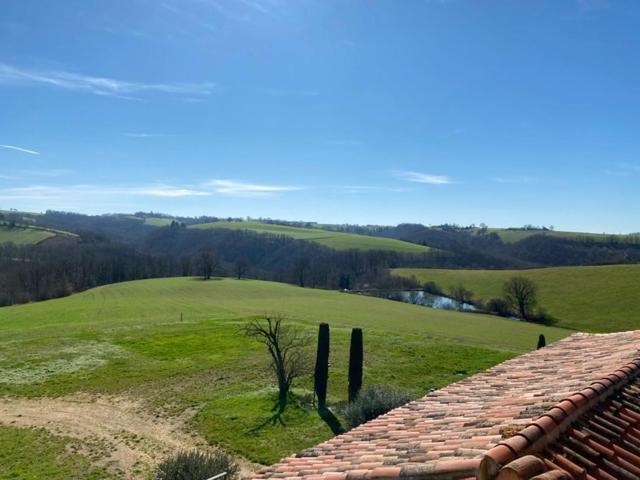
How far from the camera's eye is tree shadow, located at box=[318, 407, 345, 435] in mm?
23384

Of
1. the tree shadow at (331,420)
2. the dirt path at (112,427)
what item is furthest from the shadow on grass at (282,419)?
the dirt path at (112,427)

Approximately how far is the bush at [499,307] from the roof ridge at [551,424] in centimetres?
7665

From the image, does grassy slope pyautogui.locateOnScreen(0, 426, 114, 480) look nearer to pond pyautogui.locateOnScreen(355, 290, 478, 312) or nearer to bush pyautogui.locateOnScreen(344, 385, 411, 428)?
bush pyautogui.locateOnScreen(344, 385, 411, 428)

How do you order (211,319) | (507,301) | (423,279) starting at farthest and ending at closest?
(423,279) → (507,301) → (211,319)

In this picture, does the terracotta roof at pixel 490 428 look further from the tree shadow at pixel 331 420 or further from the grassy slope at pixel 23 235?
the grassy slope at pixel 23 235

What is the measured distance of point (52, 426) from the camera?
2342cm

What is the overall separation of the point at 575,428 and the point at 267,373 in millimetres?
30654

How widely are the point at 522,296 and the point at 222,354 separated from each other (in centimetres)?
5252

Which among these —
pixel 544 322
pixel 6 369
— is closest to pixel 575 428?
pixel 6 369

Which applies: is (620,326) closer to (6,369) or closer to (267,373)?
(267,373)

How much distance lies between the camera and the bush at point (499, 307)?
254 ft

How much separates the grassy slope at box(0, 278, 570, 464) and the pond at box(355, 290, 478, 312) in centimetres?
1692

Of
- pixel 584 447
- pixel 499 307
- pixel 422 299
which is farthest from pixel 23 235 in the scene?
pixel 584 447

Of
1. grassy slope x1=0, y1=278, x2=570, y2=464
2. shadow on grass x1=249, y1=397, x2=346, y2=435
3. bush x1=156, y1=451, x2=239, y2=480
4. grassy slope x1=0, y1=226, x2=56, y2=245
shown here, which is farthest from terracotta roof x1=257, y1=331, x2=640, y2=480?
grassy slope x1=0, y1=226, x2=56, y2=245
